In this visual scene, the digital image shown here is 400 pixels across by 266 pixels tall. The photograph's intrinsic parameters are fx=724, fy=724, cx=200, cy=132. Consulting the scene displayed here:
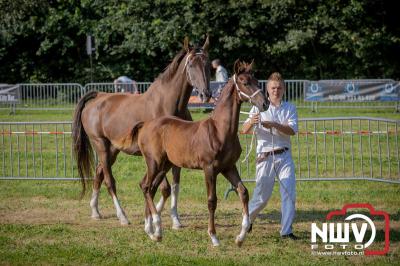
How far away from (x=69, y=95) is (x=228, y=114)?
20037mm

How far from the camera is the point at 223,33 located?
101ft

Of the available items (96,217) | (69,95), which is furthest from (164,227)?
(69,95)

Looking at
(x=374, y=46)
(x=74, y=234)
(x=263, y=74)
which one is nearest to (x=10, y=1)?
(x=263, y=74)

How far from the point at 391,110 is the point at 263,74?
869 cm

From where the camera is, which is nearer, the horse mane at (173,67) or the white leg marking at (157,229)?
the white leg marking at (157,229)

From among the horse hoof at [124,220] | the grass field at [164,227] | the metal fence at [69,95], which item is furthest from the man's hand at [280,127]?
the metal fence at [69,95]

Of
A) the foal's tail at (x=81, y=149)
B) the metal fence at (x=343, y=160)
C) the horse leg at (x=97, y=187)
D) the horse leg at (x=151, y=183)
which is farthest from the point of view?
the metal fence at (x=343, y=160)

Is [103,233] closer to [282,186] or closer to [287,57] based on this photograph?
[282,186]

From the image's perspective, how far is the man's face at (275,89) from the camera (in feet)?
30.3

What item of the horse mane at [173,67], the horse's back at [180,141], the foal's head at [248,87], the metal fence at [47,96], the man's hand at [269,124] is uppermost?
the metal fence at [47,96]

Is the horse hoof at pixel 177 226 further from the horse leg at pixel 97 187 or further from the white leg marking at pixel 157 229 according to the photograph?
the horse leg at pixel 97 187

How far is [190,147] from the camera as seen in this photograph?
30.0 feet

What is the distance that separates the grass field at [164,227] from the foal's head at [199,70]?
76.9 inches

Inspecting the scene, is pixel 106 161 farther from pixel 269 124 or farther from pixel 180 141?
pixel 269 124
